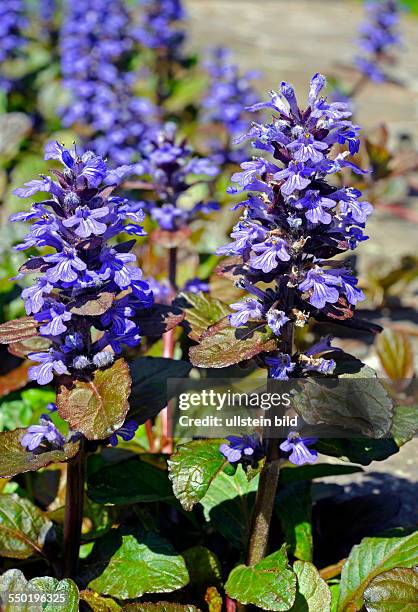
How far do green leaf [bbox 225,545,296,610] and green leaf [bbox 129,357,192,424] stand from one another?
1.44 feet

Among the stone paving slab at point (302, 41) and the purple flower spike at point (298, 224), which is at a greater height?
the stone paving slab at point (302, 41)

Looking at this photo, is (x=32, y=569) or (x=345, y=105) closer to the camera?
(x=345, y=105)

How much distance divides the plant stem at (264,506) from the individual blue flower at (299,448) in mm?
46

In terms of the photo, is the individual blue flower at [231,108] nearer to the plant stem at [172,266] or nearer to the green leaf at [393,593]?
the plant stem at [172,266]

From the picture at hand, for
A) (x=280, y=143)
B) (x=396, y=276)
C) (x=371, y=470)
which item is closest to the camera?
(x=280, y=143)

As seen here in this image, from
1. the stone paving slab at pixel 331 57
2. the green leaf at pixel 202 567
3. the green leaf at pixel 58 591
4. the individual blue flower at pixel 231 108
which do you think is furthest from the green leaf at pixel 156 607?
the individual blue flower at pixel 231 108

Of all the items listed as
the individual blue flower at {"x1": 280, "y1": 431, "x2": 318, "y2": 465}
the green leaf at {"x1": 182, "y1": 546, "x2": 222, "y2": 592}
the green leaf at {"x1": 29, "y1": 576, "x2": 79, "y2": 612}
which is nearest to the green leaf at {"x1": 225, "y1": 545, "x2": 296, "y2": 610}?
the green leaf at {"x1": 182, "y1": 546, "x2": 222, "y2": 592}

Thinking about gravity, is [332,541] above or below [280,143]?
A: below

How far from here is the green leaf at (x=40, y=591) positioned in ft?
5.85

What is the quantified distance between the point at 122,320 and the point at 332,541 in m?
1.05

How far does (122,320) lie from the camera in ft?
6.08

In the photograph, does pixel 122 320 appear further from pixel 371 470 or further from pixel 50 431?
pixel 371 470

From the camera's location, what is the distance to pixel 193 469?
1790 millimetres

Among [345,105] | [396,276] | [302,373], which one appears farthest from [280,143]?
[396,276]
